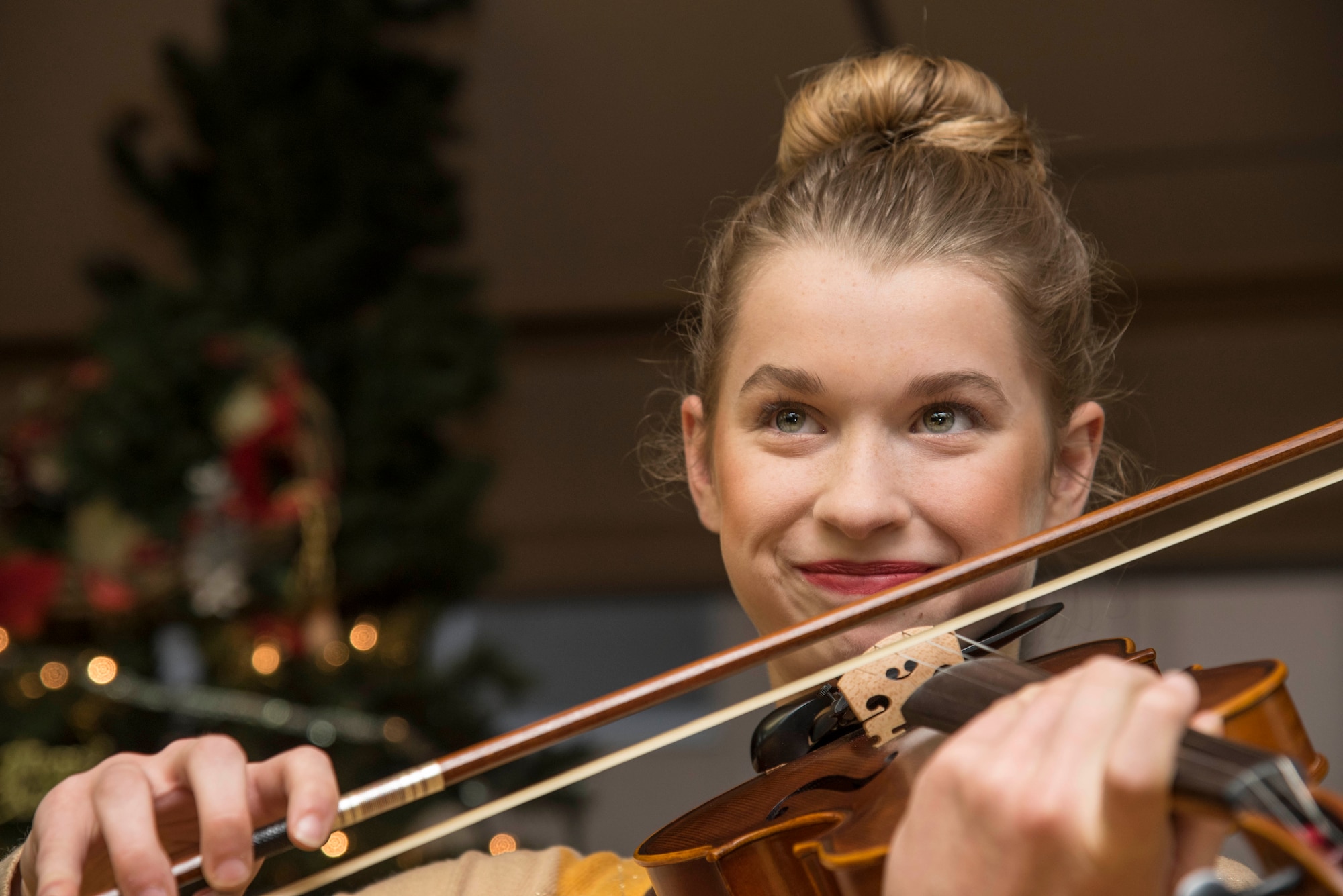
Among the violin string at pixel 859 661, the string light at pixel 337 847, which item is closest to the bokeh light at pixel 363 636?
the string light at pixel 337 847

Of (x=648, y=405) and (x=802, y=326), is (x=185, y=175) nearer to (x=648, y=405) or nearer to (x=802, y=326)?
(x=648, y=405)

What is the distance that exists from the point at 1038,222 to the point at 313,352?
3.34 feet

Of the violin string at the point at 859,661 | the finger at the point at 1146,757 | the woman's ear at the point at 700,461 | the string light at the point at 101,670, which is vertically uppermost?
the string light at the point at 101,670

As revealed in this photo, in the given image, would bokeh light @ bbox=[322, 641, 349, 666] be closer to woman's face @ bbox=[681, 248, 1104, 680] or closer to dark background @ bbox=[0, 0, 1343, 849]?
dark background @ bbox=[0, 0, 1343, 849]

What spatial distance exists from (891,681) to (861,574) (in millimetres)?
55

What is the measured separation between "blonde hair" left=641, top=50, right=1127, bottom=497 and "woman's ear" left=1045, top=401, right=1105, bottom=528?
0.5 inches

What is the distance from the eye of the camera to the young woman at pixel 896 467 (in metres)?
0.35

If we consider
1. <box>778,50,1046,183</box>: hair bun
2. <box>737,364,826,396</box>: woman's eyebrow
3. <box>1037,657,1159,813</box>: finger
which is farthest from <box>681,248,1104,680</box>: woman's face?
<box>1037,657,1159,813</box>: finger

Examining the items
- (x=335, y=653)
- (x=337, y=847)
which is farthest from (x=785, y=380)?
(x=337, y=847)

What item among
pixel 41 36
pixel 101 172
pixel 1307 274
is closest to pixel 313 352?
pixel 101 172

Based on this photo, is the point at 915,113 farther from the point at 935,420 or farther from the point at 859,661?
the point at 859,661

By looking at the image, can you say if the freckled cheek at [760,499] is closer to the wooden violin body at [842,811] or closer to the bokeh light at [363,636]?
the wooden violin body at [842,811]

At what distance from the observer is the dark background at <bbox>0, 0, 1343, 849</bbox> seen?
64.4 inches

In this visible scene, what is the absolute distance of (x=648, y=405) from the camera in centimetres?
185
